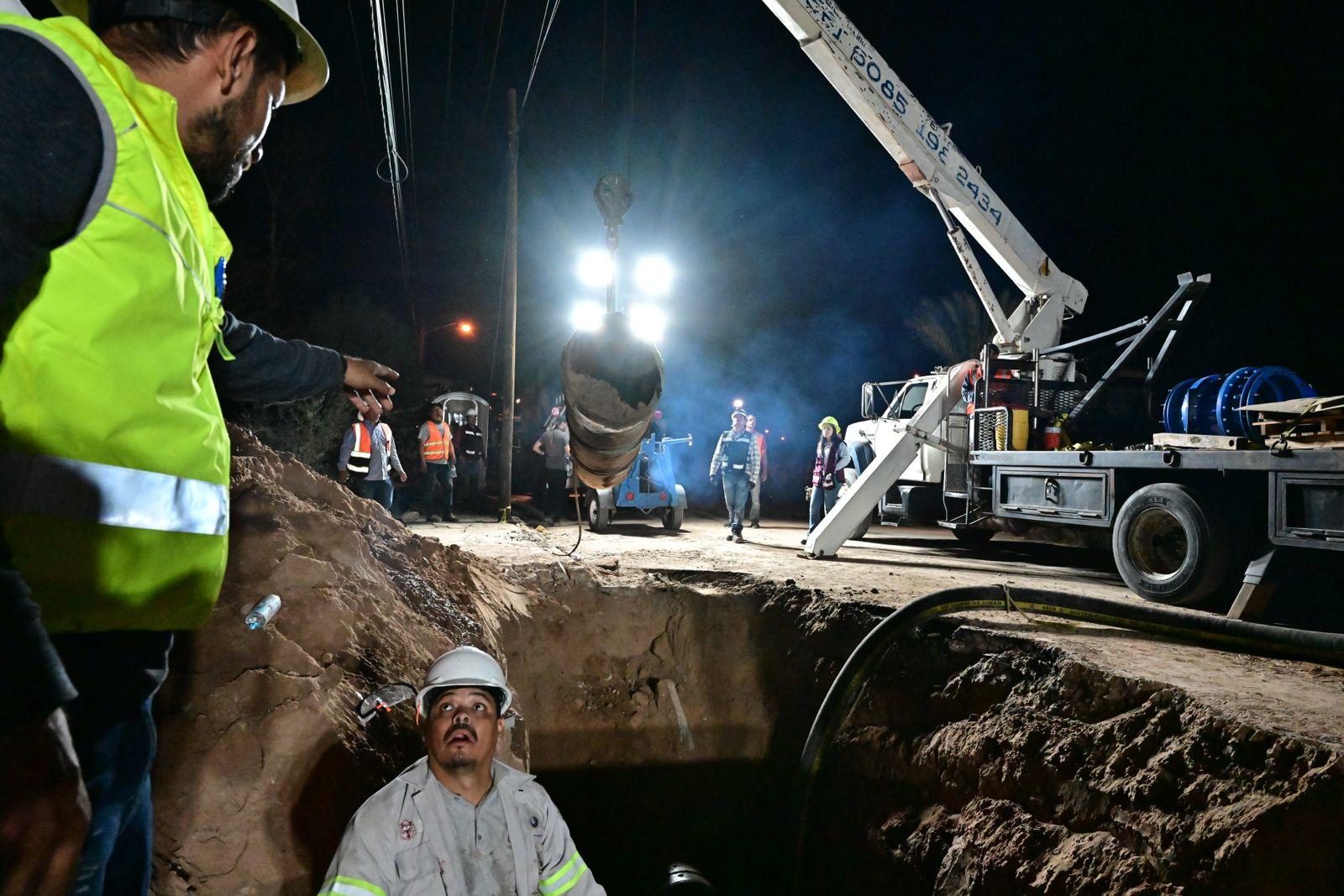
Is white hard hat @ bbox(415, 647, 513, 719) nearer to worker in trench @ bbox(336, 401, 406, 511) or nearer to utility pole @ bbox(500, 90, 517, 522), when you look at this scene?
worker in trench @ bbox(336, 401, 406, 511)

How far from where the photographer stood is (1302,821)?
2.84m

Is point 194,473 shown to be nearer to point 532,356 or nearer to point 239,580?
point 239,580

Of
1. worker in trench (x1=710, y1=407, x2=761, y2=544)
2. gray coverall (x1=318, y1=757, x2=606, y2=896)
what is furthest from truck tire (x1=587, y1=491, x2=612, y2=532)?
gray coverall (x1=318, y1=757, x2=606, y2=896)

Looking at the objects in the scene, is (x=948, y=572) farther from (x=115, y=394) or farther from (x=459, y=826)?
(x=115, y=394)

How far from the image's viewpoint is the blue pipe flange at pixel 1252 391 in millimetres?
6422

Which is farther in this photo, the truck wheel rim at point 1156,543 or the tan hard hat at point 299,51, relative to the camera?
the truck wheel rim at point 1156,543

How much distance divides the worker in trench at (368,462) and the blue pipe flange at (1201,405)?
9167mm

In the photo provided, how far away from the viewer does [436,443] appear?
11727 millimetres

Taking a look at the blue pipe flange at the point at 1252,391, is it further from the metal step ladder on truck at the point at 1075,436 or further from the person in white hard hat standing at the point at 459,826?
the person in white hard hat standing at the point at 459,826

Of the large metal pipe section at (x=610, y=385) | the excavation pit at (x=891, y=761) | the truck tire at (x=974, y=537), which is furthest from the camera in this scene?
the truck tire at (x=974, y=537)

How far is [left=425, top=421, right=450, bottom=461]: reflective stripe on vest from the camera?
11.6m

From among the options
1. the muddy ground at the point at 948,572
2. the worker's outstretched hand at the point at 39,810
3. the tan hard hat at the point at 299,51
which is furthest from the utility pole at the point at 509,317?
the worker's outstretched hand at the point at 39,810

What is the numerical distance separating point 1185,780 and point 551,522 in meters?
10.7

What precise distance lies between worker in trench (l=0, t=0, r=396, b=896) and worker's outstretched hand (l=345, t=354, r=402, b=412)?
0.68 m
